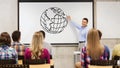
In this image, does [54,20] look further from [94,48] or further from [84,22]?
[94,48]

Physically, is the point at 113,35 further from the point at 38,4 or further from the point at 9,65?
the point at 9,65

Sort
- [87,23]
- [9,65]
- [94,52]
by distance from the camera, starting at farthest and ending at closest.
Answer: [87,23] < [94,52] < [9,65]

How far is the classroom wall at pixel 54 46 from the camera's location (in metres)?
8.30

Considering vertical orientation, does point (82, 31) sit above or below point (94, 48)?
above

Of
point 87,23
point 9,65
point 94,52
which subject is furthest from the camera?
point 87,23

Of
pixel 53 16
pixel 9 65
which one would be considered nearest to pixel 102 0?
pixel 53 16

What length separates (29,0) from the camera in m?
8.23

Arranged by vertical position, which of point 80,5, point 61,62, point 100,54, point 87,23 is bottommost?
point 61,62

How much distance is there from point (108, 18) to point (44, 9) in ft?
6.50

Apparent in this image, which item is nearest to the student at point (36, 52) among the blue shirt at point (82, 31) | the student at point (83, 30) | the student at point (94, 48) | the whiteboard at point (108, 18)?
the student at point (94, 48)

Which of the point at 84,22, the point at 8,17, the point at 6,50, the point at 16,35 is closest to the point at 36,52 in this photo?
the point at 6,50

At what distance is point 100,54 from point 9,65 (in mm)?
1508

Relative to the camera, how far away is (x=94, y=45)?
439cm

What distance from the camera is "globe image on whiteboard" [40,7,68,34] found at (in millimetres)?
8305
